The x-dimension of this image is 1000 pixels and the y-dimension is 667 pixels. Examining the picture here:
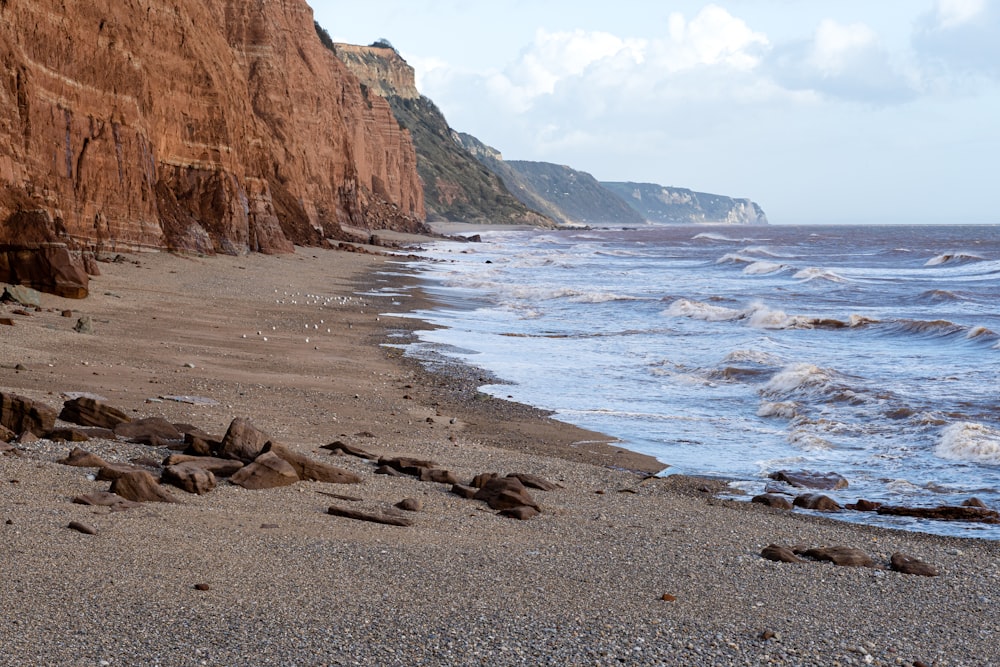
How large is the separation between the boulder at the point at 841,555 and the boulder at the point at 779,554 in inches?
4.8

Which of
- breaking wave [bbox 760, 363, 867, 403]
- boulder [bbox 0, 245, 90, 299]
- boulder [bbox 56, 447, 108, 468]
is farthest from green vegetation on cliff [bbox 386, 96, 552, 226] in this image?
boulder [bbox 56, 447, 108, 468]

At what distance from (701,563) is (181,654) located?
128 inches

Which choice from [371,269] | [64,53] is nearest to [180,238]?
[64,53]

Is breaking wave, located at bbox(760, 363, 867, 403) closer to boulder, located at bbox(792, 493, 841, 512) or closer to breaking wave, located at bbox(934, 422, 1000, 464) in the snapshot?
breaking wave, located at bbox(934, 422, 1000, 464)

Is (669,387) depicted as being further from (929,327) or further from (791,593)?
(929,327)

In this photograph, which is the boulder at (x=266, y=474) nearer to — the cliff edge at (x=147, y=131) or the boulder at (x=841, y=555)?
the boulder at (x=841, y=555)

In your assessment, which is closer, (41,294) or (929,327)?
(41,294)

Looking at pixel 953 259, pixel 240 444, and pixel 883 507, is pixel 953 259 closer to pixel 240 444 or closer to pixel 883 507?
pixel 883 507

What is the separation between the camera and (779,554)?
637 centimetres

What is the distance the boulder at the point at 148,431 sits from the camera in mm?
7629

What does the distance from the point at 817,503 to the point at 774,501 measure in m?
0.34

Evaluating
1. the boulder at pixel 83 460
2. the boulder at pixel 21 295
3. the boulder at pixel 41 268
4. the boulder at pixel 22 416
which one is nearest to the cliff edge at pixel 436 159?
the boulder at pixel 41 268

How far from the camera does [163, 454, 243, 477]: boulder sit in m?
6.92

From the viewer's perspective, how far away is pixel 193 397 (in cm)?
1005
